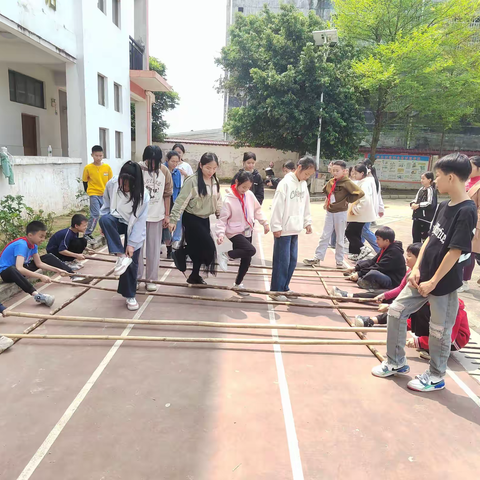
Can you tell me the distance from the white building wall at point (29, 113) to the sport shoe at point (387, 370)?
1110cm

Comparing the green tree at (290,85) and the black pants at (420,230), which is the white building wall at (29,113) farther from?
the black pants at (420,230)

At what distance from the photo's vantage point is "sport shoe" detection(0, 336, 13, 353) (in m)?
3.14

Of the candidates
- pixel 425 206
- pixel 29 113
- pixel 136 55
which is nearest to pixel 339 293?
pixel 425 206

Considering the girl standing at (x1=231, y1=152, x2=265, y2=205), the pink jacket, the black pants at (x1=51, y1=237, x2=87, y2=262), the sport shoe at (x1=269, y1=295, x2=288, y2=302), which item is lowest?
the sport shoe at (x1=269, y1=295, x2=288, y2=302)

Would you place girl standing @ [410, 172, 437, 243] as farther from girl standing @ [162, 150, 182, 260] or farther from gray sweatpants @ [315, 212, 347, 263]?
girl standing @ [162, 150, 182, 260]

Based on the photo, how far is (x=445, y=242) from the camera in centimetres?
261

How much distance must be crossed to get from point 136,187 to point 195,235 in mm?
898

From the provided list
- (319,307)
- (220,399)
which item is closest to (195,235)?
(319,307)

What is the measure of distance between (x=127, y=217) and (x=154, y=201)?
0.49 meters

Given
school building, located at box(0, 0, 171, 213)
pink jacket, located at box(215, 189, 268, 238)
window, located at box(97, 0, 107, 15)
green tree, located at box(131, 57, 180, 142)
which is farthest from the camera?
green tree, located at box(131, 57, 180, 142)

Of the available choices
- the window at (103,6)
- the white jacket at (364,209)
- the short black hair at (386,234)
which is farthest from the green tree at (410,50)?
the short black hair at (386,234)

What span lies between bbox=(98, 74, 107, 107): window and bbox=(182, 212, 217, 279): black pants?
8468 mm

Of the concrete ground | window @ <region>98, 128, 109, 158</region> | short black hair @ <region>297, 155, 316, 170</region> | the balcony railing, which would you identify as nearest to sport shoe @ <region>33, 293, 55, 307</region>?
the concrete ground

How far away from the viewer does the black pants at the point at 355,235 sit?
633cm
